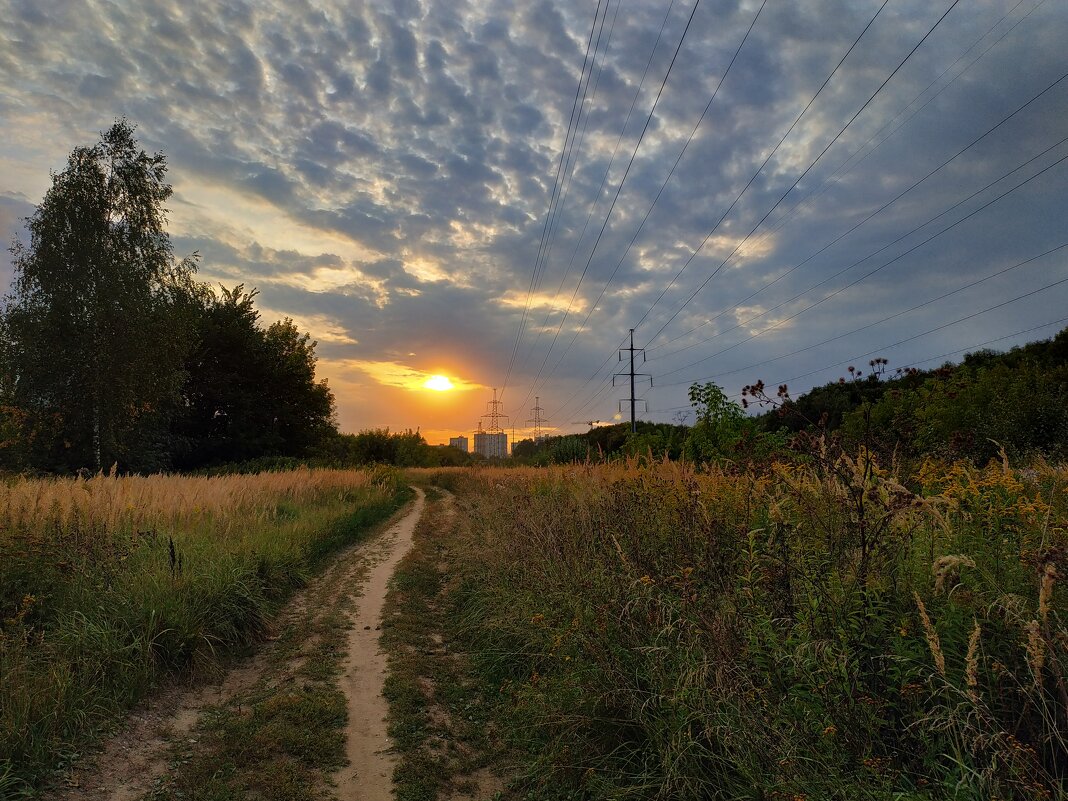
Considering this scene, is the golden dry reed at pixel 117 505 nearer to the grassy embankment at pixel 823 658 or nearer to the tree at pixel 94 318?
the grassy embankment at pixel 823 658

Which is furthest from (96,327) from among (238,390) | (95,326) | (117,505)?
(117,505)

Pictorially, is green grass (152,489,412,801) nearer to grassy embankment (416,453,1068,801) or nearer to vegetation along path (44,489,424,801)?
vegetation along path (44,489,424,801)

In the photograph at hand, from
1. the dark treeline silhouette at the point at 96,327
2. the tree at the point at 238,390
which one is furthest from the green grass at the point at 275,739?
the tree at the point at 238,390

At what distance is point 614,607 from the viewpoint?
464 cm

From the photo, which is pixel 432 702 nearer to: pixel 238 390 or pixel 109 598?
pixel 109 598

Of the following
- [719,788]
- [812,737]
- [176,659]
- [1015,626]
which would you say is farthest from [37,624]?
[1015,626]

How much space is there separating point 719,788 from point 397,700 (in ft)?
10.3

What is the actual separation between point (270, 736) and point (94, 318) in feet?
78.5

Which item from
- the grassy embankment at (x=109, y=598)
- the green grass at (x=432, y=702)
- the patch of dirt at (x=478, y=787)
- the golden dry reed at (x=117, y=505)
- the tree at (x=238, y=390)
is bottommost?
the patch of dirt at (x=478, y=787)

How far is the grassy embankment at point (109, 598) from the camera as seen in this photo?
4.02 m

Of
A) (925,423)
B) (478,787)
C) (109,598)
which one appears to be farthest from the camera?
(925,423)

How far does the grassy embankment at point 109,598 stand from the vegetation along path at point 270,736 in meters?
0.32

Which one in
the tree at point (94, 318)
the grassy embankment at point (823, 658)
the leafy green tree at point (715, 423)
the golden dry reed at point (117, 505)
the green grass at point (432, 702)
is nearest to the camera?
the grassy embankment at point (823, 658)

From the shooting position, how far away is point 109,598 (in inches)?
226
